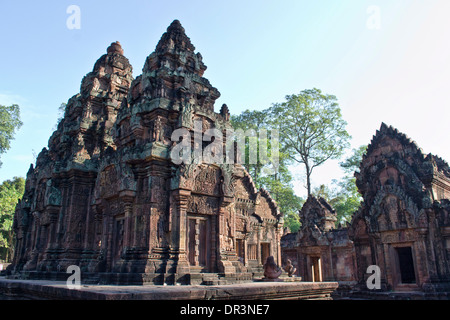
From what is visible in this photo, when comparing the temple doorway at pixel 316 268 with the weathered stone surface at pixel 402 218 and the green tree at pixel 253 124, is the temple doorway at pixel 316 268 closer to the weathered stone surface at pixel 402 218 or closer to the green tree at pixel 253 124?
the weathered stone surface at pixel 402 218

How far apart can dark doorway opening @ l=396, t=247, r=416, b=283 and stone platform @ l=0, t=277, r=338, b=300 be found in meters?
7.02

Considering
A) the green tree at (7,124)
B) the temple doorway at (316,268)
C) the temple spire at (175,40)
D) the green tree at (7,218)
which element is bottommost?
the temple doorway at (316,268)

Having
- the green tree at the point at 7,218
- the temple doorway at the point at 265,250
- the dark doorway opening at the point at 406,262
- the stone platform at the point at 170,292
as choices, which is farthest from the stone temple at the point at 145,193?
the green tree at the point at 7,218

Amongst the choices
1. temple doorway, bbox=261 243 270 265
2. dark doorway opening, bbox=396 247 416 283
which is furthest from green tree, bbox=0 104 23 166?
dark doorway opening, bbox=396 247 416 283

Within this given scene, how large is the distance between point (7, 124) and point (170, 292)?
26.0 m

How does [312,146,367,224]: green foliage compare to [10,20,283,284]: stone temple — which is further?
[312,146,367,224]: green foliage

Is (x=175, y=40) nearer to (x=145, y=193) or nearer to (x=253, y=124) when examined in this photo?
(x=145, y=193)

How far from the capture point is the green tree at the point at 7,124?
2505 cm

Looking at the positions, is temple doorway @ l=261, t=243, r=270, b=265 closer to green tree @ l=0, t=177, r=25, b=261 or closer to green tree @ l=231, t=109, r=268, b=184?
green tree @ l=231, t=109, r=268, b=184

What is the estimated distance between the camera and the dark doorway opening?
1278 centimetres

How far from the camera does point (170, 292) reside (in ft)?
15.6

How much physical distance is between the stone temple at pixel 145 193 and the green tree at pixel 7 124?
588 inches

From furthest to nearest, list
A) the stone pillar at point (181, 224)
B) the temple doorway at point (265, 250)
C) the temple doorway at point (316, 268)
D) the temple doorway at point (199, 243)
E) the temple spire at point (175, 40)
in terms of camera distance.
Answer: the temple doorway at point (316, 268)
the temple doorway at point (265, 250)
the temple spire at point (175, 40)
the temple doorway at point (199, 243)
the stone pillar at point (181, 224)
